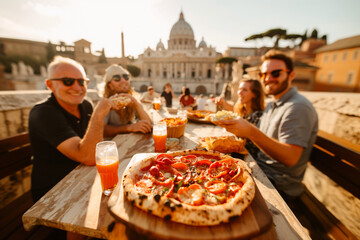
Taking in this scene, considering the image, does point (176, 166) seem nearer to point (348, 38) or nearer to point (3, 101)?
point (3, 101)

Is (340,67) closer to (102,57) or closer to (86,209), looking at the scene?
(86,209)

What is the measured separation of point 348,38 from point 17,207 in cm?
4382

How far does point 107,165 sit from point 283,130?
7.61 feet

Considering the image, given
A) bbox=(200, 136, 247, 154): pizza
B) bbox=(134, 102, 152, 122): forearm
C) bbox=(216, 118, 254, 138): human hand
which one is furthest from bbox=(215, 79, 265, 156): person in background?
bbox=(134, 102, 152, 122): forearm

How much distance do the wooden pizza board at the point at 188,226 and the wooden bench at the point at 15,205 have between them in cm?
157

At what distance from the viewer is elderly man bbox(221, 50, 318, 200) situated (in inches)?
84.3

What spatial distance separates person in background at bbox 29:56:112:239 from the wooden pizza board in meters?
1.06

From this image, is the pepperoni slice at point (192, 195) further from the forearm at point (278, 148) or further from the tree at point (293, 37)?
the tree at point (293, 37)

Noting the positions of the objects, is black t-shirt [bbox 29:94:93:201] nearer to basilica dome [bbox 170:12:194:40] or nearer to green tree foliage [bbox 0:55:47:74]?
green tree foliage [bbox 0:55:47:74]

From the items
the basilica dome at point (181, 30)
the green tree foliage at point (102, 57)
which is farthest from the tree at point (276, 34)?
the green tree foliage at point (102, 57)

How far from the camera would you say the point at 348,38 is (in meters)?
28.1

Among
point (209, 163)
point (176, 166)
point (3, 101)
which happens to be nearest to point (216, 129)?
point (209, 163)

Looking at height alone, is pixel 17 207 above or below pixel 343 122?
below

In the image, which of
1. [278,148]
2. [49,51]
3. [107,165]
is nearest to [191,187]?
[107,165]
